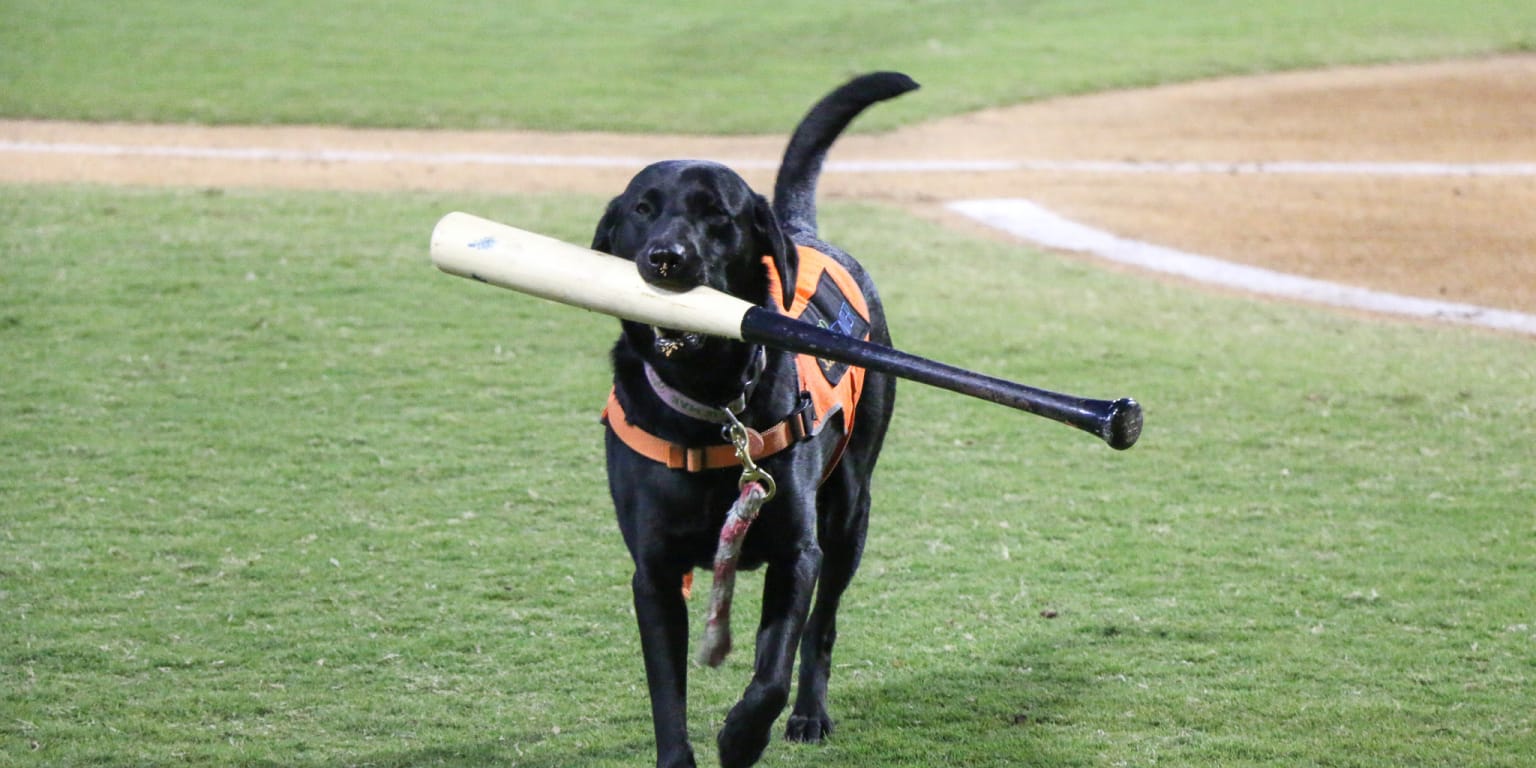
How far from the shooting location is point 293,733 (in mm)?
4559

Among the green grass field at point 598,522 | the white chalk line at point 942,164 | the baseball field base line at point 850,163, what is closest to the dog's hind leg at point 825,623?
the green grass field at point 598,522

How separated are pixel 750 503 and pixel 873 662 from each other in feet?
4.83

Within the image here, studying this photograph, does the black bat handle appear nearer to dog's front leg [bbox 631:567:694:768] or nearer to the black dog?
the black dog

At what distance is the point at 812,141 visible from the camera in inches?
214

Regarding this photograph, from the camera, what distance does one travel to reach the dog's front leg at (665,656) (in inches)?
157

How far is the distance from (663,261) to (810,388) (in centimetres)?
71

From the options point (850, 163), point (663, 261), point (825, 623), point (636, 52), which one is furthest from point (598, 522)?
point (636, 52)

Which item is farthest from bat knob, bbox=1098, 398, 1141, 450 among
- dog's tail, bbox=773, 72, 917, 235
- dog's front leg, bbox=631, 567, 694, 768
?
dog's tail, bbox=773, 72, 917, 235

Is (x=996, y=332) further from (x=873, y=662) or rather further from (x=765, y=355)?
(x=765, y=355)

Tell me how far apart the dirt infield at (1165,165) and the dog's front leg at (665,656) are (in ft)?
25.4

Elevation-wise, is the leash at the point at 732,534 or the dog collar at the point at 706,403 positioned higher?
the dog collar at the point at 706,403

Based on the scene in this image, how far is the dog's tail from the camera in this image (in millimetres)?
5391

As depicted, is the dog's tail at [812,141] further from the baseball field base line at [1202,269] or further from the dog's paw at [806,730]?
the baseball field base line at [1202,269]

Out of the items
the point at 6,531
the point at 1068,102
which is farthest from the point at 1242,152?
the point at 6,531
